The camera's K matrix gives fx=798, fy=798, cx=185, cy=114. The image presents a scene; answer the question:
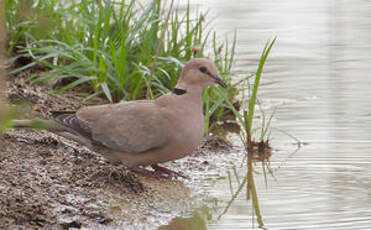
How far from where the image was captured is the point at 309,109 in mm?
6961

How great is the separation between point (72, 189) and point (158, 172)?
2.99 feet

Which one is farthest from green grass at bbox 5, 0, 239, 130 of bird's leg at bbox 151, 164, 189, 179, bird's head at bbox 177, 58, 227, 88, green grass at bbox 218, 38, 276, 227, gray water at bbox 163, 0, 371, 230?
bird's leg at bbox 151, 164, 189, 179

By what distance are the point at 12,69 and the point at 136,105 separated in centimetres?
219

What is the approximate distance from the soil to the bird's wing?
7.1 inches

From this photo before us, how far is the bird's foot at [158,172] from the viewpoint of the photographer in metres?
5.32

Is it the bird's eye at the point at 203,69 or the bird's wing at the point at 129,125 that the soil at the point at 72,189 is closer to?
the bird's wing at the point at 129,125

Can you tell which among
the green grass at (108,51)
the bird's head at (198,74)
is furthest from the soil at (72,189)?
the green grass at (108,51)

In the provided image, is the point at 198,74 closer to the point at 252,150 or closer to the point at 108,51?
the point at 252,150

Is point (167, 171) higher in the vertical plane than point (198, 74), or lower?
lower

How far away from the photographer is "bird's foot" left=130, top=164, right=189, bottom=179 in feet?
17.5

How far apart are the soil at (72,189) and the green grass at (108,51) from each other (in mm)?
1010

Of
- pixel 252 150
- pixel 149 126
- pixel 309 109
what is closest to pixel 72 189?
pixel 149 126

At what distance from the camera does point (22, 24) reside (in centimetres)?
718

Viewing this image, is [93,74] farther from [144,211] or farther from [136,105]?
[144,211]
